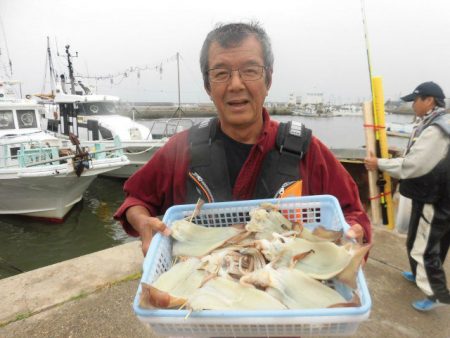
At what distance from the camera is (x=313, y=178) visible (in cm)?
187

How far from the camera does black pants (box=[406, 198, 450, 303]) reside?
3.12 m

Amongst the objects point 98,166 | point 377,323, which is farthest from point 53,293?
point 98,166

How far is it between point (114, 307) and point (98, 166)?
7.89 metres

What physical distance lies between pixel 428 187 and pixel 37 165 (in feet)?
33.3

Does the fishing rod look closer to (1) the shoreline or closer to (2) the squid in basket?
(2) the squid in basket

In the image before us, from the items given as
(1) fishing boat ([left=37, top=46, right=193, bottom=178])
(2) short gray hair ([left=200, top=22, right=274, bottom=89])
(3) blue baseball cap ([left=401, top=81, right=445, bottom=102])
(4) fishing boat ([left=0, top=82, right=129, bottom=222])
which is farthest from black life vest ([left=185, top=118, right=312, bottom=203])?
(1) fishing boat ([left=37, top=46, right=193, bottom=178])

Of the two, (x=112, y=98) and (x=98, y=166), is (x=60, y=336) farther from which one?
(x=112, y=98)

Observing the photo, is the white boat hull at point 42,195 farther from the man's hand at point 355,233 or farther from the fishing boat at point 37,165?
the man's hand at point 355,233

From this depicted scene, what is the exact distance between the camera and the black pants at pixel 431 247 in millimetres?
3121

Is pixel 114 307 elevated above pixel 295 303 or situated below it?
below

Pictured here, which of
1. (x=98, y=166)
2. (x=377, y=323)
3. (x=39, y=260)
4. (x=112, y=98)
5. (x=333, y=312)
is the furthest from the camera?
(x=112, y=98)

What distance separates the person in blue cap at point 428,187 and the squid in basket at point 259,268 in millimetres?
2342

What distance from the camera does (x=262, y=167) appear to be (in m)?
1.81

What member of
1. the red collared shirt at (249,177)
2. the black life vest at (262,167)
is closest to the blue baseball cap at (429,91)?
the red collared shirt at (249,177)
